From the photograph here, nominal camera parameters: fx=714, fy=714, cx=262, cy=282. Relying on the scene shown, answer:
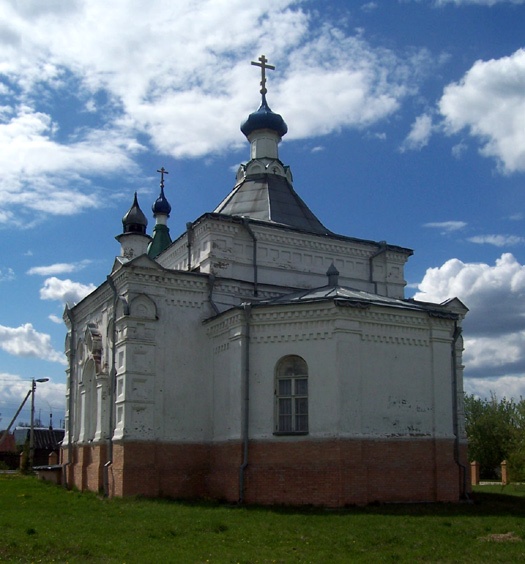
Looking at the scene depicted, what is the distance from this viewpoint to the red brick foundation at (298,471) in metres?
15.4

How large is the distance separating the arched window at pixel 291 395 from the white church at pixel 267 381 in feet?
0.09

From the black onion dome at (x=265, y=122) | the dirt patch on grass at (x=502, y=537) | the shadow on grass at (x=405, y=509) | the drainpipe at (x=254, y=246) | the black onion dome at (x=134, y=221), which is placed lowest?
the shadow on grass at (x=405, y=509)

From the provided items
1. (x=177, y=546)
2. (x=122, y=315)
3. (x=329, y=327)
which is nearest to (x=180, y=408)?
(x=122, y=315)

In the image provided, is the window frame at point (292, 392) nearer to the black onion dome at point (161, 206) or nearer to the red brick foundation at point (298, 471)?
the red brick foundation at point (298, 471)

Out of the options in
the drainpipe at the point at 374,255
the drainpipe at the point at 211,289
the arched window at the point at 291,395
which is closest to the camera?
the arched window at the point at 291,395

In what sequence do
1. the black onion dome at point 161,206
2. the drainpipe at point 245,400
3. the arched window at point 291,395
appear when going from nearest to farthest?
the drainpipe at point 245,400 < the arched window at point 291,395 < the black onion dome at point 161,206

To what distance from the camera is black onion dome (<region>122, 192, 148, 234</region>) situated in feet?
79.6

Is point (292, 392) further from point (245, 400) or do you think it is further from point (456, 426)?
point (456, 426)

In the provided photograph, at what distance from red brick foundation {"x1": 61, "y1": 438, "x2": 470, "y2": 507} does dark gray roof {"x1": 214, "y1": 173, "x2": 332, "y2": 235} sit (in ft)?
23.8

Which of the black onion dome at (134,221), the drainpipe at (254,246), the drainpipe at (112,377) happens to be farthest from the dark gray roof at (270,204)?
the drainpipe at (112,377)

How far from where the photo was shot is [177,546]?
10.8 meters

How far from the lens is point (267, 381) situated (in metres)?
16.7

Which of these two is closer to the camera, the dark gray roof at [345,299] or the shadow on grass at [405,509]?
the shadow on grass at [405,509]

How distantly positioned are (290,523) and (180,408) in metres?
5.95
